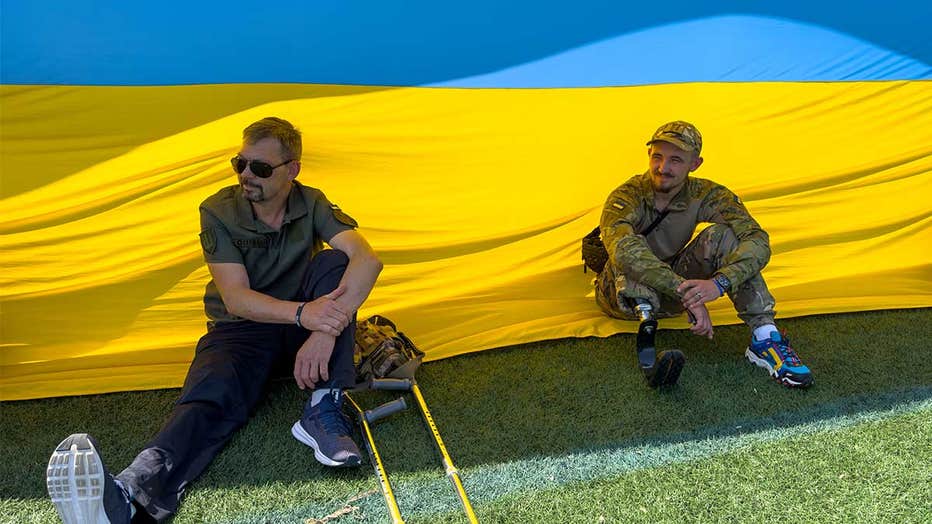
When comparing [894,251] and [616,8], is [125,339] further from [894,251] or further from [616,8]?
[894,251]

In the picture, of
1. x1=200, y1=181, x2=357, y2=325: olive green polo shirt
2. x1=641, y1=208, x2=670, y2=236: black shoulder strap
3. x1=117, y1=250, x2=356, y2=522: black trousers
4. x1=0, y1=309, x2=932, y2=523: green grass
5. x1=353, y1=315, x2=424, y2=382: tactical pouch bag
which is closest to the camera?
x1=117, y1=250, x2=356, y2=522: black trousers

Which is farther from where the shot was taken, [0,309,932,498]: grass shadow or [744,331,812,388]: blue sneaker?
[744,331,812,388]: blue sneaker

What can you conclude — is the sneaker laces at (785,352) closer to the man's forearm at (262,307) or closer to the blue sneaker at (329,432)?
the blue sneaker at (329,432)

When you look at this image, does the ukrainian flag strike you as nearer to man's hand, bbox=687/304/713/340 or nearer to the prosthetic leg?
the prosthetic leg

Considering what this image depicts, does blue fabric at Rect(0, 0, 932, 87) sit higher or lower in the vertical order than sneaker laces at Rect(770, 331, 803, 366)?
higher

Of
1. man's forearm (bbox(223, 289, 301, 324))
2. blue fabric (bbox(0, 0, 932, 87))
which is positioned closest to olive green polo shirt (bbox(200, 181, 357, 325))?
man's forearm (bbox(223, 289, 301, 324))

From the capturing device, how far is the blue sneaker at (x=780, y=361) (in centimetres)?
351

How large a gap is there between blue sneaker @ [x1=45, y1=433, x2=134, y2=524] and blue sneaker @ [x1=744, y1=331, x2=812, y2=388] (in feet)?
8.97

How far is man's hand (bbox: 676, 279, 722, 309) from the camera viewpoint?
3488 millimetres

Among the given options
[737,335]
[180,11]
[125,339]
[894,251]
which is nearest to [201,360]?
[125,339]

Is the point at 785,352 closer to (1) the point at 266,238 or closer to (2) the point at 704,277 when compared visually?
(2) the point at 704,277

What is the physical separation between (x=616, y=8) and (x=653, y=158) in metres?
0.72

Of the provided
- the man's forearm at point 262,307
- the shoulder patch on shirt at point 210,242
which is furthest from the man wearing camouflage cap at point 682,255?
the shoulder patch on shirt at point 210,242

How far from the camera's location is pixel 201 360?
3066 mm
